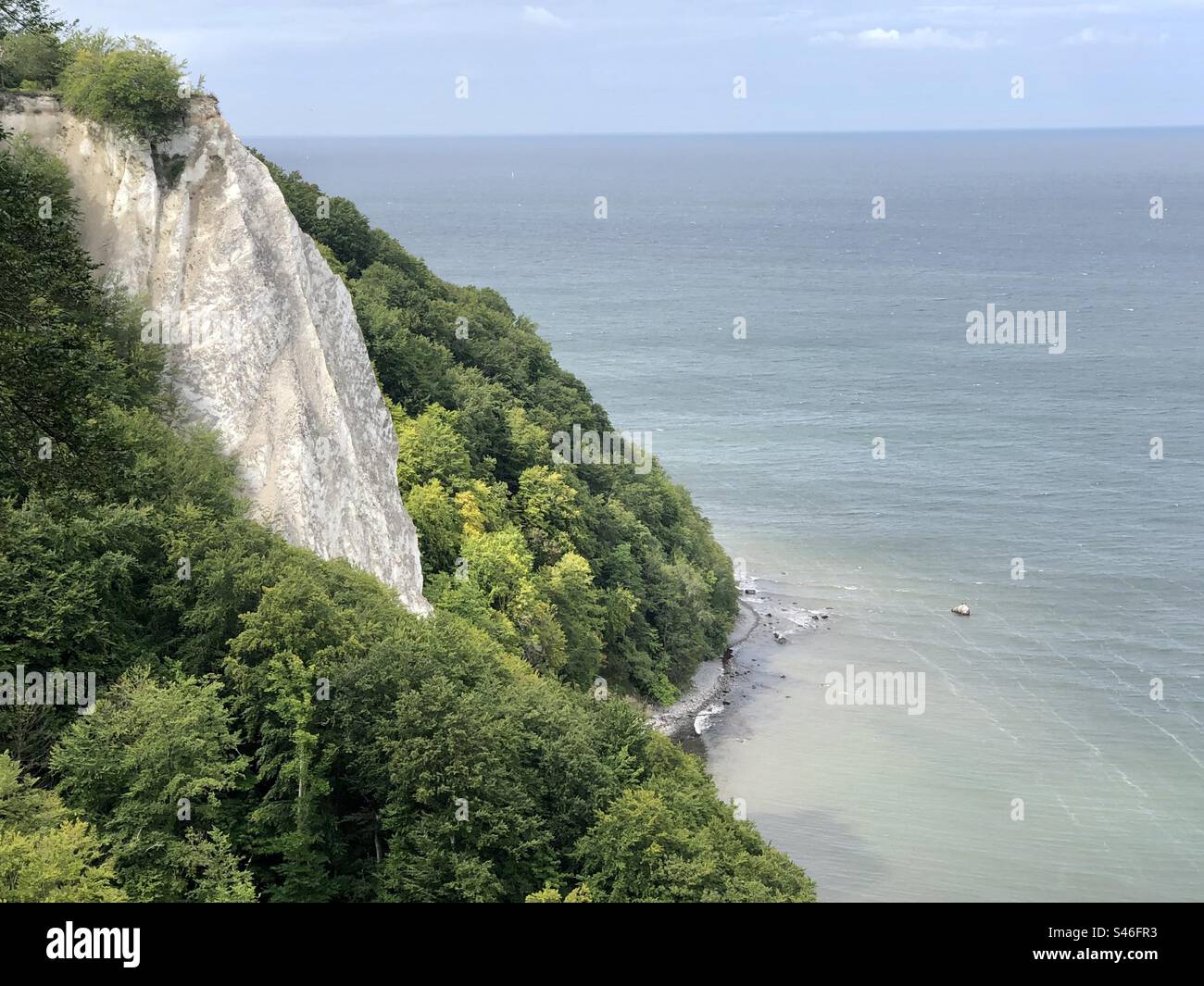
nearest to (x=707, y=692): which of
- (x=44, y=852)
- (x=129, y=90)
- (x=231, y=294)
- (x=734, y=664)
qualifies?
(x=734, y=664)

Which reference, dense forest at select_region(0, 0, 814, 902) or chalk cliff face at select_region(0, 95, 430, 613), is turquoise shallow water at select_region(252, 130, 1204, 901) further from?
chalk cliff face at select_region(0, 95, 430, 613)

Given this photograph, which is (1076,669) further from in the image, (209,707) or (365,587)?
(209,707)

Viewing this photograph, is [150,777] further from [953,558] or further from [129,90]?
[953,558]

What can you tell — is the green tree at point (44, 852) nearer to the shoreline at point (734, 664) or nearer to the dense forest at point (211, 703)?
the dense forest at point (211, 703)

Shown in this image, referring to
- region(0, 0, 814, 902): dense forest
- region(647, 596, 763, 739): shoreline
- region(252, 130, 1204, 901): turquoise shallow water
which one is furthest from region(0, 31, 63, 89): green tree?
region(252, 130, 1204, 901): turquoise shallow water

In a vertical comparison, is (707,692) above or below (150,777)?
below

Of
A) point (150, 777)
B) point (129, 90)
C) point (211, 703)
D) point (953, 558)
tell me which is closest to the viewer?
point (150, 777)
